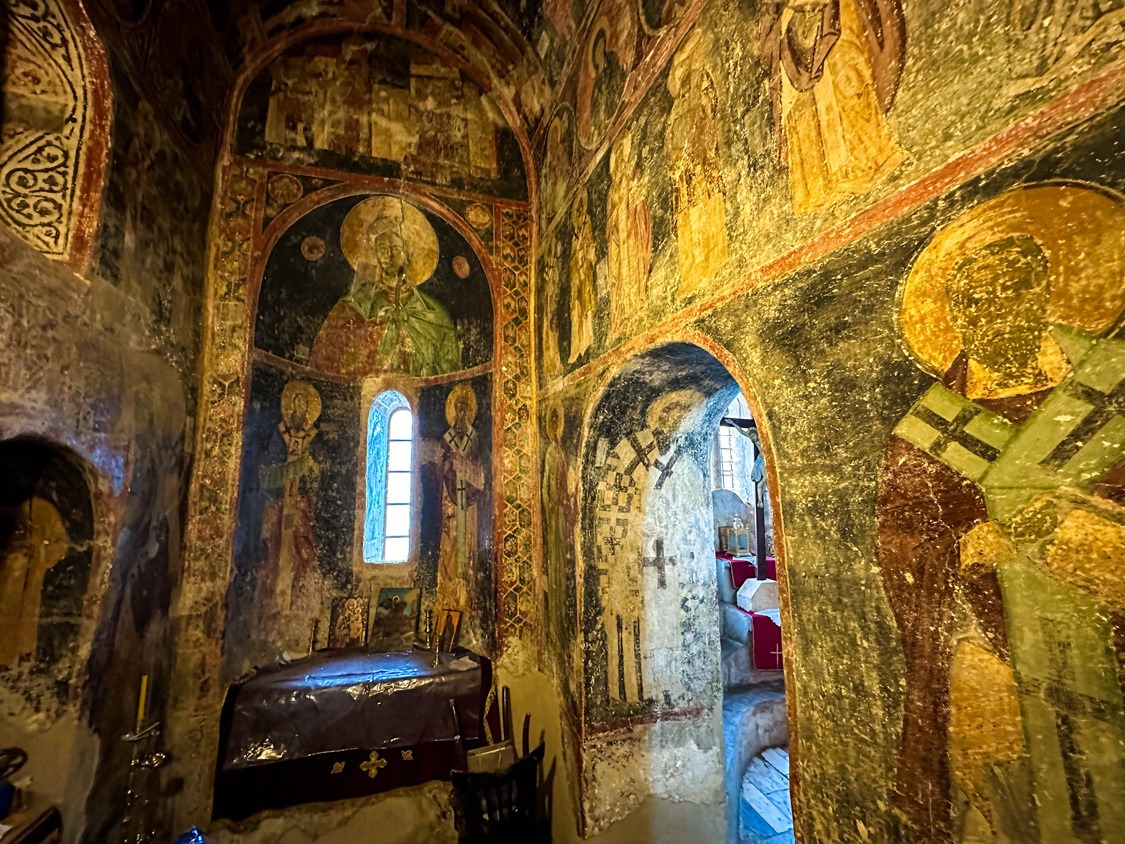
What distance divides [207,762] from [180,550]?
1877mm

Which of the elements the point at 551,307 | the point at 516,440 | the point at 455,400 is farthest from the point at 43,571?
the point at 551,307

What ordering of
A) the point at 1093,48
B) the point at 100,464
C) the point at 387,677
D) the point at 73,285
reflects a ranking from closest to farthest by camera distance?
the point at 1093,48 → the point at 73,285 → the point at 100,464 → the point at 387,677

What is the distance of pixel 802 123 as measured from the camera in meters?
2.14

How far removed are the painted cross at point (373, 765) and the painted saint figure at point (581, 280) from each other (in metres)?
4.00

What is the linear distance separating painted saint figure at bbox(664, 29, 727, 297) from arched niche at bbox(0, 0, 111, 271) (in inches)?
148

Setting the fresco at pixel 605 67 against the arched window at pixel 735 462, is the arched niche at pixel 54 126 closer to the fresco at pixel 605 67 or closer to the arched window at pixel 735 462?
the fresco at pixel 605 67

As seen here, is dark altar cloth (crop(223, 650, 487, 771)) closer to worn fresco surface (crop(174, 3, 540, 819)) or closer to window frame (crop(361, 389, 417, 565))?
worn fresco surface (crop(174, 3, 540, 819))

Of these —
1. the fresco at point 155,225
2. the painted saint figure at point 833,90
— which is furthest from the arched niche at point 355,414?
the painted saint figure at point 833,90

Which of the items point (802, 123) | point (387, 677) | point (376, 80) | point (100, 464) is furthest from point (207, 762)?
point (376, 80)

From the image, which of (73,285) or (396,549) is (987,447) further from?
(396,549)

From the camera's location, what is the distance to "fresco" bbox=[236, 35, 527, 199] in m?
5.55

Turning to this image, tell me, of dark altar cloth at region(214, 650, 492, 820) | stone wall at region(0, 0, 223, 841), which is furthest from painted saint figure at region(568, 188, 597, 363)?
dark altar cloth at region(214, 650, 492, 820)

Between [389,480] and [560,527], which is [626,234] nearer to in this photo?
[560,527]

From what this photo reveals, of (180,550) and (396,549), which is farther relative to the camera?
(396,549)
